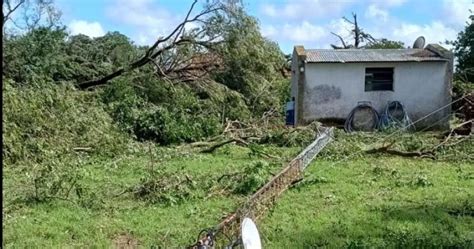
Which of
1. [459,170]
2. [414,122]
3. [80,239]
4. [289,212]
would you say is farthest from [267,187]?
[414,122]

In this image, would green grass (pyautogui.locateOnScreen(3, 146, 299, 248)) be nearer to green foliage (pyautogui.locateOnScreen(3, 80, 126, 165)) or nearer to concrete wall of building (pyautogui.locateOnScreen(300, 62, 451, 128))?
green foliage (pyautogui.locateOnScreen(3, 80, 126, 165))

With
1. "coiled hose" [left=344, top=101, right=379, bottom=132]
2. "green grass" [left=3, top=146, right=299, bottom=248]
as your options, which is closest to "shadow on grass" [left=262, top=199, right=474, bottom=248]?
"green grass" [left=3, top=146, right=299, bottom=248]

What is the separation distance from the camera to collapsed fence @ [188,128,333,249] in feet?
12.9

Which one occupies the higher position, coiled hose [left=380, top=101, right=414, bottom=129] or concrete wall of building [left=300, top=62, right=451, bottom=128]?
concrete wall of building [left=300, top=62, right=451, bottom=128]

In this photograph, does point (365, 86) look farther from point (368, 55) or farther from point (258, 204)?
point (258, 204)

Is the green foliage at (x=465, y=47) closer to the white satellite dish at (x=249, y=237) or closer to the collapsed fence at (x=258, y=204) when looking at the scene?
the collapsed fence at (x=258, y=204)

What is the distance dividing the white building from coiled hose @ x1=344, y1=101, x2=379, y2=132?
0.33 meters

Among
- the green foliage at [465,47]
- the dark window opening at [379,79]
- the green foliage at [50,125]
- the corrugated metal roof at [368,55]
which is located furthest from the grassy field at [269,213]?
the green foliage at [465,47]

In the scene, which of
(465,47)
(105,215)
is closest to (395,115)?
(465,47)

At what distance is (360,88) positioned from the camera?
654 inches

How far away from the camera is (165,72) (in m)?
14.8

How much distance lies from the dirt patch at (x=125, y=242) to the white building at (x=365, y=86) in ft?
38.7

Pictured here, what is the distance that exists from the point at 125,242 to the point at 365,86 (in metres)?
12.7

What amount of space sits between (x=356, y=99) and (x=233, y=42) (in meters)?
4.15
